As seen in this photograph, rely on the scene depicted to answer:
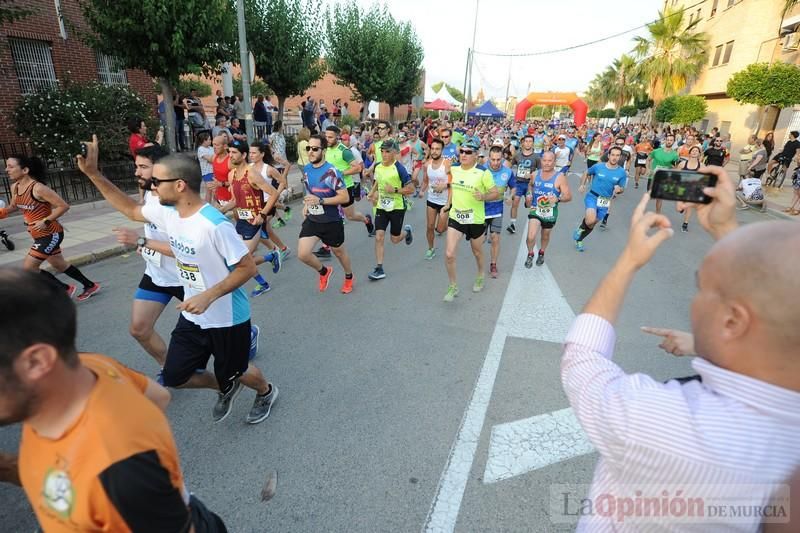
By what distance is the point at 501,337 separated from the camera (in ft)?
15.3

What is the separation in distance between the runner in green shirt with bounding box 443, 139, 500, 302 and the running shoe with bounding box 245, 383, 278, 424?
8.97 feet

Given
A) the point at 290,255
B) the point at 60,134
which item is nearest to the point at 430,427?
the point at 290,255

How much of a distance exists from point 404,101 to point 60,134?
25021 millimetres

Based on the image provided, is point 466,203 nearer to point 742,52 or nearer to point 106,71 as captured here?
point 106,71

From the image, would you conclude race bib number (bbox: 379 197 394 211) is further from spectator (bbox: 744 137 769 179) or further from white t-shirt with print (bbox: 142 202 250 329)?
spectator (bbox: 744 137 769 179)

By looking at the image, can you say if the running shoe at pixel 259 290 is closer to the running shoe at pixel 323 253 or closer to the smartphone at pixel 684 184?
the running shoe at pixel 323 253

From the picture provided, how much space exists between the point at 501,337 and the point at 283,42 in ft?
55.4

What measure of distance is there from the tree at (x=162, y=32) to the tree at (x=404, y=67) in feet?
51.8

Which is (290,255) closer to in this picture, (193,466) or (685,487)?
(193,466)

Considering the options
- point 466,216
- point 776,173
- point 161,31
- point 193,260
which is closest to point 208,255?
point 193,260

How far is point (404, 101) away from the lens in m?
32.2

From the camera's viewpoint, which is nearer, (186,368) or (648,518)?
(648,518)

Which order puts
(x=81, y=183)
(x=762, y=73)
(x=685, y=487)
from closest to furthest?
(x=685, y=487)
(x=81, y=183)
(x=762, y=73)

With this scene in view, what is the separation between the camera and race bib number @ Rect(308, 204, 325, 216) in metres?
5.61
